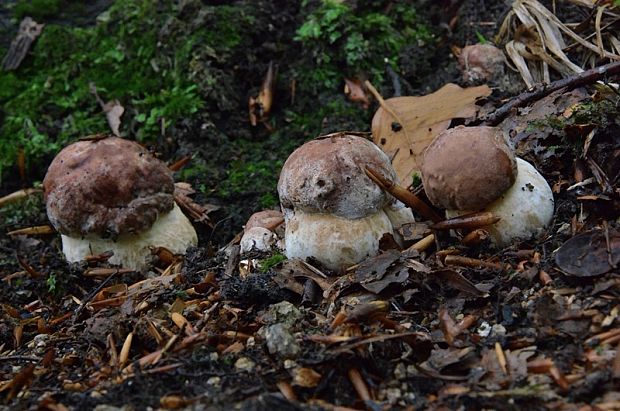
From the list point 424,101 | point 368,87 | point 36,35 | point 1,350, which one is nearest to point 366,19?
point 368,87

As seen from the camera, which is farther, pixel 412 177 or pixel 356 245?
pixel 412 177

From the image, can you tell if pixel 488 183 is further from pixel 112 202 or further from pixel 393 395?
pixel 112 202

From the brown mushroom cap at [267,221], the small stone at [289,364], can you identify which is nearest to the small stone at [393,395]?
the small stone at [289,364]

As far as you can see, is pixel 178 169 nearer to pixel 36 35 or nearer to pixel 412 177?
pixel 412 177

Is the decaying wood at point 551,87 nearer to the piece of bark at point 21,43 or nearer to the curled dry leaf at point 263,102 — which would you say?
the curled dry leaf at point 263,102

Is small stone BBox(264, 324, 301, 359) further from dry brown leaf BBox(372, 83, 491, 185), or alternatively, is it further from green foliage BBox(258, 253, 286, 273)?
dry brown leaf BBox(372, 83, 491, 185)

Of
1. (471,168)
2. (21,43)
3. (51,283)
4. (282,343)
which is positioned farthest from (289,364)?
(21,43)

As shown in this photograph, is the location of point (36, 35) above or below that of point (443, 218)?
above
